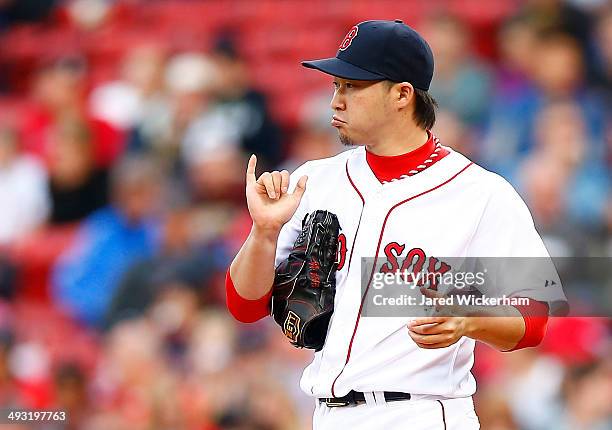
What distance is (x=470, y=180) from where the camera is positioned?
113 inches

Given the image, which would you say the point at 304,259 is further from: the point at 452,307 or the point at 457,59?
the point at 457,59

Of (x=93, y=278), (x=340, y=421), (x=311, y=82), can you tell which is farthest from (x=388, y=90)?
(x=311, y=82)

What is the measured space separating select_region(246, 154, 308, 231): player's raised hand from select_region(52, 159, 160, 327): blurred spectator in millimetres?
3495

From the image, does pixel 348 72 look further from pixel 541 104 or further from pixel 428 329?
pixel 541 104

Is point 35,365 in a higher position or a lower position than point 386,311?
lower

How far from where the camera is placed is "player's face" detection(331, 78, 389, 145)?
9.43 feet

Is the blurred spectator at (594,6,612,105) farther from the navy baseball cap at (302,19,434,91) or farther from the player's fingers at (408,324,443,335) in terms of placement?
the player's fingers at (408,324,443,335)

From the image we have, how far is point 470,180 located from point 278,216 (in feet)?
1.49

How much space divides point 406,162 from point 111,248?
3.79 metres

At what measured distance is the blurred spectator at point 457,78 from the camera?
20.7 feet

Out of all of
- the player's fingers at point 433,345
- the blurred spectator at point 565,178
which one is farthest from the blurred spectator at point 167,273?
the player's fingers at point 433,345

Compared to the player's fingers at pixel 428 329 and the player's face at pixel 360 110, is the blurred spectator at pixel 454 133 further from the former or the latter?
the player's fingers at pixel 428 329

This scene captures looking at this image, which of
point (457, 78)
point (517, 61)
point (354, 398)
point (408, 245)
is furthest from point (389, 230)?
point (517, 61)

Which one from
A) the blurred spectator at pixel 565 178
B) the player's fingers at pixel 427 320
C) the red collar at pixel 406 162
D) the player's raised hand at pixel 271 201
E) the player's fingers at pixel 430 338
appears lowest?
the blurred spectator at pixel 565 178
